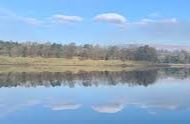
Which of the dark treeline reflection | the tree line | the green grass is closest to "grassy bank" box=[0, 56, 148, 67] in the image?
the green grass

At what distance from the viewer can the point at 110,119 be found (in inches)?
484

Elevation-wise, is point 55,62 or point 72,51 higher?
point 72,51

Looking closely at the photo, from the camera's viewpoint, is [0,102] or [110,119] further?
[0,102]

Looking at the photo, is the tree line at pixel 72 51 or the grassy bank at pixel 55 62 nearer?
the grassy bank at pixel 55 62

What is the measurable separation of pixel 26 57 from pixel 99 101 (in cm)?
5693

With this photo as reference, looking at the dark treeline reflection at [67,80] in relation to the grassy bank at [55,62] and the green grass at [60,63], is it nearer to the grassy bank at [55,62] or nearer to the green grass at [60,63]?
the green grass at [60,63]

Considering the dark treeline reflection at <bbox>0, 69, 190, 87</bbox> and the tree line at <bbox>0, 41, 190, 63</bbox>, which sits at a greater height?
the tree line at <bbox>0, 41, 190, 63</bbox>

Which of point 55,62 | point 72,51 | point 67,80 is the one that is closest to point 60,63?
point 55,62

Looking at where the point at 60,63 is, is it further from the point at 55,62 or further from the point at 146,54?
the point at 146,54

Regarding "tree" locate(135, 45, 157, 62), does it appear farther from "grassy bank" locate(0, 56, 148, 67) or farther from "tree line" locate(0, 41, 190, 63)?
"grassy bank" locate(0, 56, 148, 67)

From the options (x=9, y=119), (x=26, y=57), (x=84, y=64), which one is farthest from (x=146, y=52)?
(x=9, y=119)

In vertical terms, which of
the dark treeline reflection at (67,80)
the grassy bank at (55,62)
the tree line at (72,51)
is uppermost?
the tree line at (72,51)

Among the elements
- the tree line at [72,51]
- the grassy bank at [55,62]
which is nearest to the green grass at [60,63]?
the grassy bank at [55,62]

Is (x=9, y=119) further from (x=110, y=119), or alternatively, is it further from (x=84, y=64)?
(x=84, y=64)
